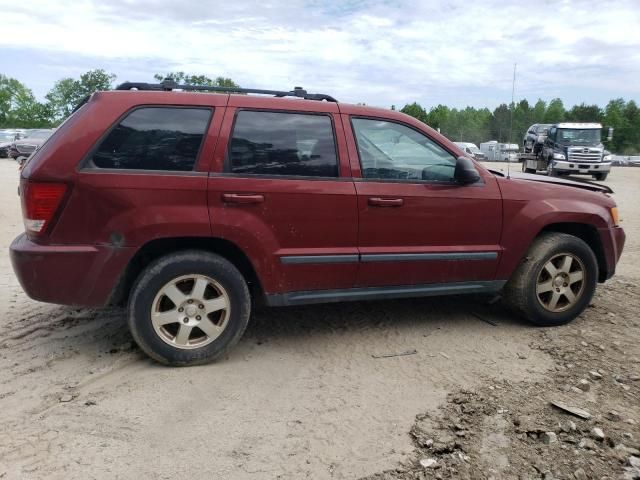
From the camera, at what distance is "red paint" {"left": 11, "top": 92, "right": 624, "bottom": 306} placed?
3.42m

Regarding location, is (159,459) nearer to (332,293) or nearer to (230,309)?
(230,309)

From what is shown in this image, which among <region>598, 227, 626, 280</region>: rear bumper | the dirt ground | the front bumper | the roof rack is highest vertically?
the roof rack

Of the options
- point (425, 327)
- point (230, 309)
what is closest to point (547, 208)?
point (425, 327)

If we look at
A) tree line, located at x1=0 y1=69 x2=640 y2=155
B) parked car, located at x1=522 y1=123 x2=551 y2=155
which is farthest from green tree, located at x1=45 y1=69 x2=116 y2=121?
parked car, located at x1=522 y1=123 x2=551 y2=155

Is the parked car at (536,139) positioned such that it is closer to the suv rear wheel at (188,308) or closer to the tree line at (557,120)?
the suv rear wheel at (188,308)

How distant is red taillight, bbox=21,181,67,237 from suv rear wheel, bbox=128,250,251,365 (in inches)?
27.1

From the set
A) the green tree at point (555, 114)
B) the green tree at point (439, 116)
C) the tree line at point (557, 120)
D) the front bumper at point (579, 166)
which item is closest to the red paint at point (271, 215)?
the front bumper at point (579, 166)

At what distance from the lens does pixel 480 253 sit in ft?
14.1

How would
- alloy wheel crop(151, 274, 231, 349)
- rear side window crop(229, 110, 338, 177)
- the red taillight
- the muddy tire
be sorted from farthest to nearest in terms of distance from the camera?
1. the muddy tire
2. rear side window crop(229, 110, 338, 177)
3. alloy wheel crop(151, 274, 231, 349)
4. the red taillight

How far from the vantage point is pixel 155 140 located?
11.7 feet

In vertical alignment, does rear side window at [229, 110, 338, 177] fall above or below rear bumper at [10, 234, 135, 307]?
above

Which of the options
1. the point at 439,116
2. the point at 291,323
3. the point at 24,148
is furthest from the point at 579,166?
the point at 439,116

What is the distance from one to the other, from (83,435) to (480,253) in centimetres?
310

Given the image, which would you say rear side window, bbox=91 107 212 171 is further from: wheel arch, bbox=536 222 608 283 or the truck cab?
the truck cab
